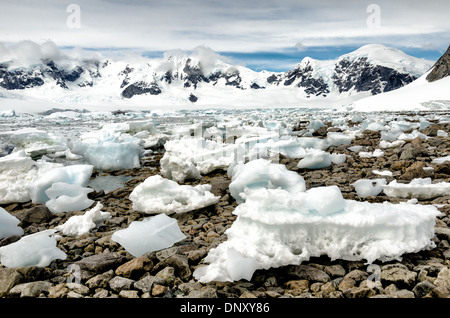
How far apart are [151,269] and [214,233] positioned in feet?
2.31

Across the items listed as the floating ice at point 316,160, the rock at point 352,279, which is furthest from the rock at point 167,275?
the floating ice at point 316,160

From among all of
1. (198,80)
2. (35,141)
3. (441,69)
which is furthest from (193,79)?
(35,141)

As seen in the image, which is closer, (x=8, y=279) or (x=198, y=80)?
(x=8, y=279)

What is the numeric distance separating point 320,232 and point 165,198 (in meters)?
1.73

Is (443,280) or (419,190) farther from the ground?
(419,190)

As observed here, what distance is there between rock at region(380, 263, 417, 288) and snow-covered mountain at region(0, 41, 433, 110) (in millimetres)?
108212

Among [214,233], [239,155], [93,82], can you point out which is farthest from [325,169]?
[93,82]

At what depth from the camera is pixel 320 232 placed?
199 centimetres

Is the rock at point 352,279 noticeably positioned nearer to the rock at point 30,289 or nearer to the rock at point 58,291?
the rock at point 58,291

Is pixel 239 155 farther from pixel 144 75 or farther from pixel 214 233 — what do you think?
pixel 144 75

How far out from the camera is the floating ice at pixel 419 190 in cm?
310

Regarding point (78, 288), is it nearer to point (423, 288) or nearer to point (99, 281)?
point (99, 281)

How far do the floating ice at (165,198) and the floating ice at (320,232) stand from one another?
3.85 ft

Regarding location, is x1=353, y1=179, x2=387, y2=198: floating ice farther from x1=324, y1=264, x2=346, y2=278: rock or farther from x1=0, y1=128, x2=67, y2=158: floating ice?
x1=0, y1=128, x2=67, y2=158: floating ice
